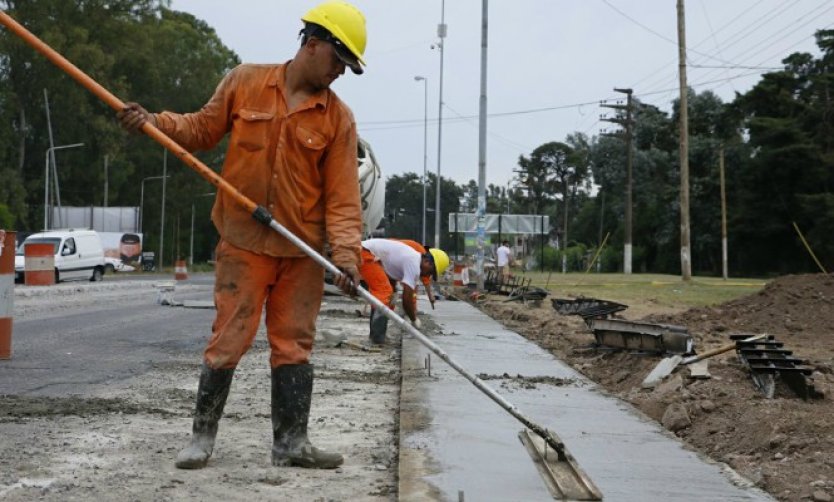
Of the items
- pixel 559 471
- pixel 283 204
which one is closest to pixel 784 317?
pixel 559 471

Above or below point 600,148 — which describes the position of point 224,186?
below

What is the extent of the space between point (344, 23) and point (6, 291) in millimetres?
5956

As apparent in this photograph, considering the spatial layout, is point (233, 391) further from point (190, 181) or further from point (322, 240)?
point (190, 181)

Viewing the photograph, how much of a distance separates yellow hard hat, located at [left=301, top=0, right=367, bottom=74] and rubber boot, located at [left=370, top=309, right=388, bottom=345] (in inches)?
273

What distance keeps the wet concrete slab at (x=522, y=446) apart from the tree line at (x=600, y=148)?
32.9m

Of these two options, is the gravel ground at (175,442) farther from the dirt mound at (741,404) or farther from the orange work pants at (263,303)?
the dirt mound at (741,404)

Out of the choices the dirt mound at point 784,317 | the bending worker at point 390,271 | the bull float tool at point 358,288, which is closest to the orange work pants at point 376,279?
the bending worker at point 390,271

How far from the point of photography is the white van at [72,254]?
31516 mm

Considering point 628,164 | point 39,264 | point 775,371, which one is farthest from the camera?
point 628,164

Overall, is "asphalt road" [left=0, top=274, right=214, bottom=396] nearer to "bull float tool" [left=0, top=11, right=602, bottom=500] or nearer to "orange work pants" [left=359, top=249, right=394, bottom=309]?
"orange work pants" [left=359, top=249, right=394, bottom=309]

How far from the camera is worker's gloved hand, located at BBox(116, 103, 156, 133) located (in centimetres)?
493

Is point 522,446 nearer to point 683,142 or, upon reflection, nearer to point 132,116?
point 132,116

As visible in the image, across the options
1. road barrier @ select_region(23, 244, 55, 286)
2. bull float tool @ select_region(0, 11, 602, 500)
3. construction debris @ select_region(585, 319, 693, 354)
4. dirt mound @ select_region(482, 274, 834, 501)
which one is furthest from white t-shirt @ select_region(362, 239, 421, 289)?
road barrier @ select_region(23, 244, 55, 286)

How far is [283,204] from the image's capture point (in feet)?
16.6
